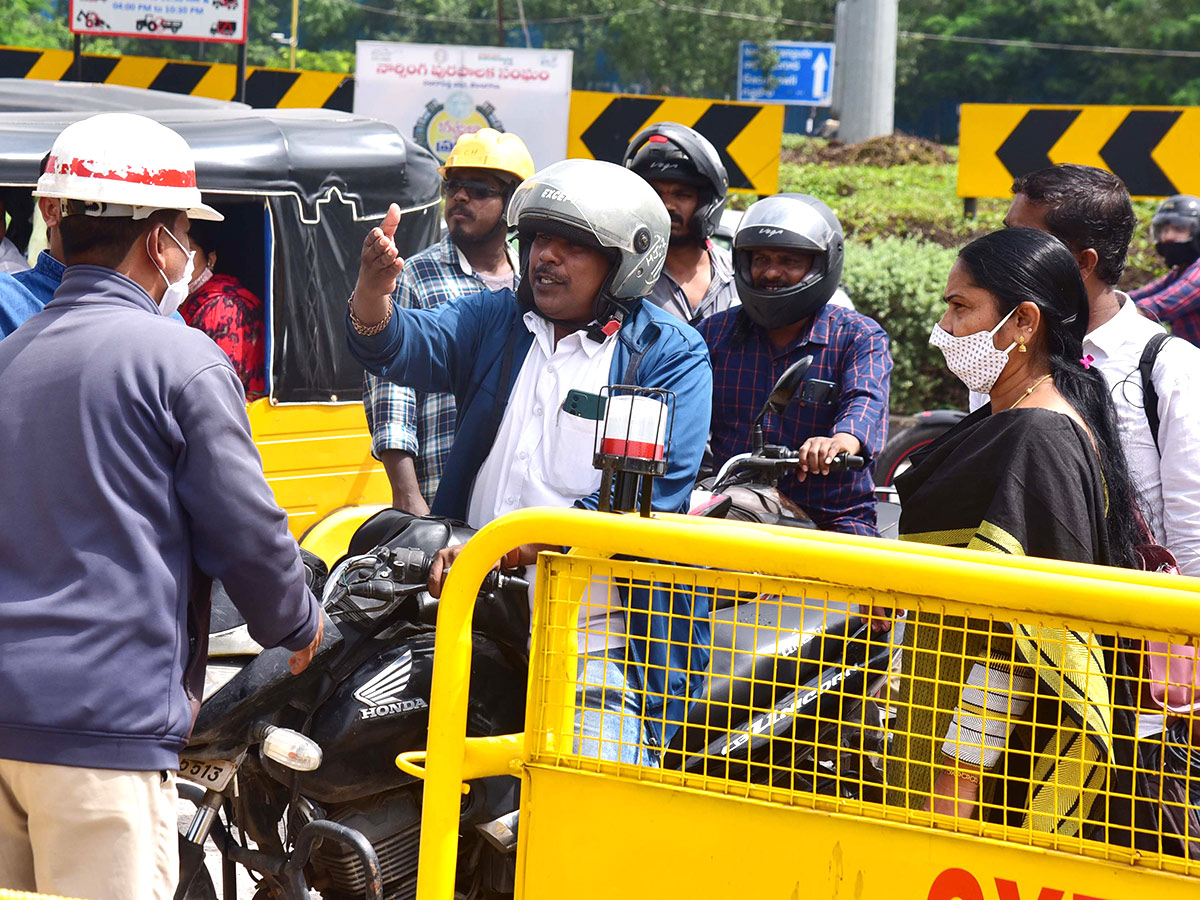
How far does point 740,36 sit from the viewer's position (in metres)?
42.3

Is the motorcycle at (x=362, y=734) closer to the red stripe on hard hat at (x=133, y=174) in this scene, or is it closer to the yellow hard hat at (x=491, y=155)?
the red stripe on hard hat at (x=133, y=174)

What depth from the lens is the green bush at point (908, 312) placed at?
10953mm

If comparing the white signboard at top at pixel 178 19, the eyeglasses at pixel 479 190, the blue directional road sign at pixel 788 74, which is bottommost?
the eyeglasses at pixel 479 190

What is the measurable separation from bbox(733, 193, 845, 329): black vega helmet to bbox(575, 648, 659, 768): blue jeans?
1.58 metres

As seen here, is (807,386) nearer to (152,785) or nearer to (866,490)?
(866,490)

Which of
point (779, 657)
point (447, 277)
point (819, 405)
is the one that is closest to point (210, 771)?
point (779, 657)

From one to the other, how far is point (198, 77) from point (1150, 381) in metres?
11.1

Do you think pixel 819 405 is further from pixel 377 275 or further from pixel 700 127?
pixel 700 127

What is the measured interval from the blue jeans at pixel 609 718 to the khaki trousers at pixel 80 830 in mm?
809

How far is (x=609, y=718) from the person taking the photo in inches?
117

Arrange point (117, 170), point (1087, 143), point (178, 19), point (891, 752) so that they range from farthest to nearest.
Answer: point (178, 19) → point (1087, 143) → point (117, 170) → point (891, 752)

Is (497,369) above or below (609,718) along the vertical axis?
above

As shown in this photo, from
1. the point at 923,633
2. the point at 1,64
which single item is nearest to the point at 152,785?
the point at 923,633

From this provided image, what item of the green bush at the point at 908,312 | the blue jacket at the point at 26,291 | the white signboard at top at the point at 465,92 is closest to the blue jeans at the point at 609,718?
the blue jacket at the point at 26,291
